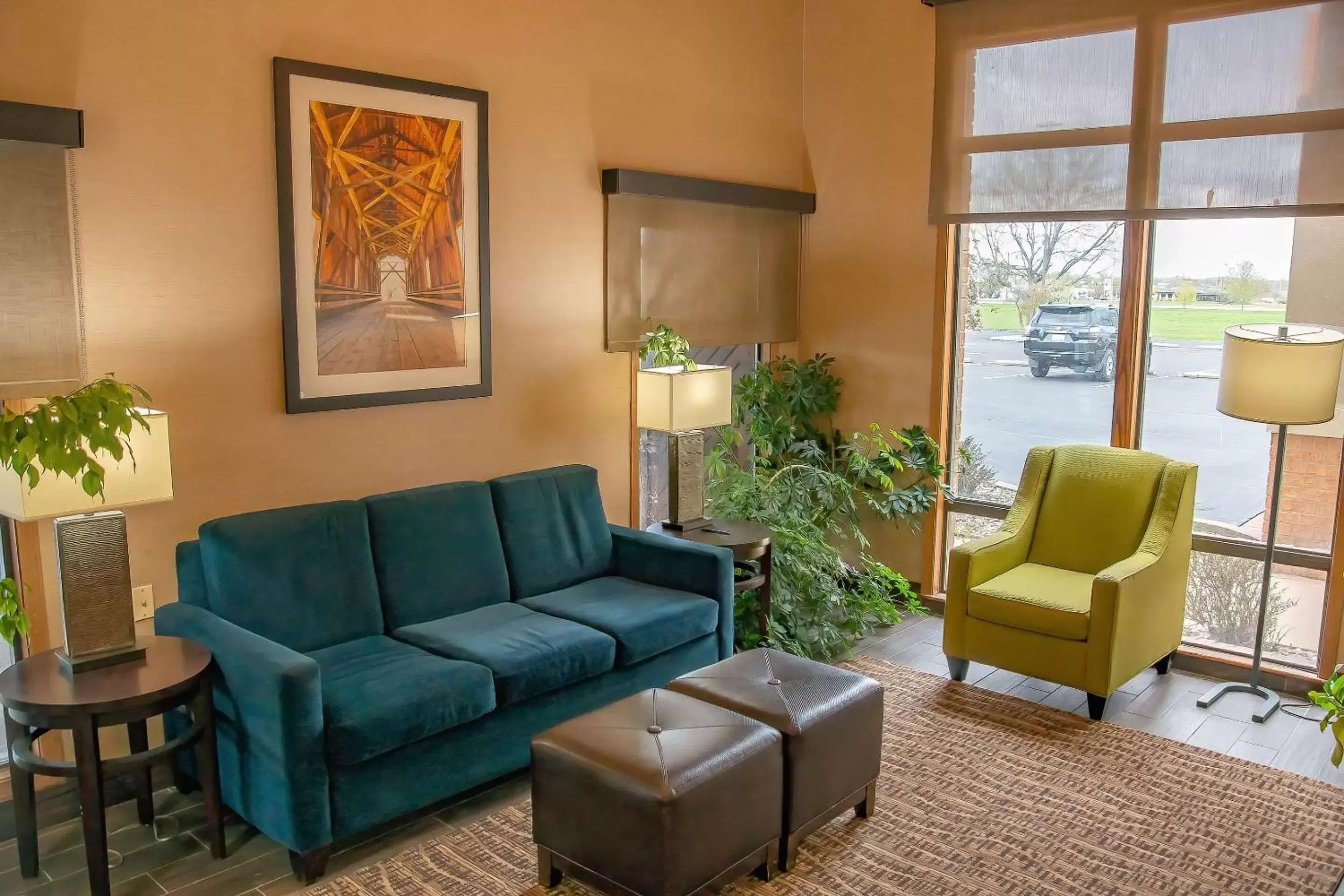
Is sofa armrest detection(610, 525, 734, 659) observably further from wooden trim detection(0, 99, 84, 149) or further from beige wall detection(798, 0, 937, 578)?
wooden trim detection(0, 99, 84, 149)

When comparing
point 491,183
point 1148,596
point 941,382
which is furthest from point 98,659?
point 941,382

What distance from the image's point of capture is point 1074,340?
495 centimetres

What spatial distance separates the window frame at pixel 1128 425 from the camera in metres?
4.34

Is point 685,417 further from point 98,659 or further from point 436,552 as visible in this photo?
point 98,659

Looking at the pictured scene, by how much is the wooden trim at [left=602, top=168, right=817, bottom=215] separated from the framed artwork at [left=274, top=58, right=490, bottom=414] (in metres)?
0.68

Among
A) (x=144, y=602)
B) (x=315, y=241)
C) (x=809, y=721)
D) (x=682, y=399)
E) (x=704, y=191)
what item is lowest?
(x=809, y=721)

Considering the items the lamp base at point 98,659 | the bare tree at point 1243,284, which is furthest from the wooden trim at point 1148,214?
the lamp base at point 98,659

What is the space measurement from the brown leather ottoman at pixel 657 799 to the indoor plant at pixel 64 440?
1385mm

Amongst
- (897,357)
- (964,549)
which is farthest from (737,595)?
(897,357)

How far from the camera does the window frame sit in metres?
4.34

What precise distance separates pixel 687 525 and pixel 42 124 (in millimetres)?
2746

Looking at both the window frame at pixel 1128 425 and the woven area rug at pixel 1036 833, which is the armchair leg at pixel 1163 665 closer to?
the window frame at pixel 1128 425

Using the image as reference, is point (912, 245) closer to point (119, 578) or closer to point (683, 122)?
point (683, 122)

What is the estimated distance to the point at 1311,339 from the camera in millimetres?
4082
